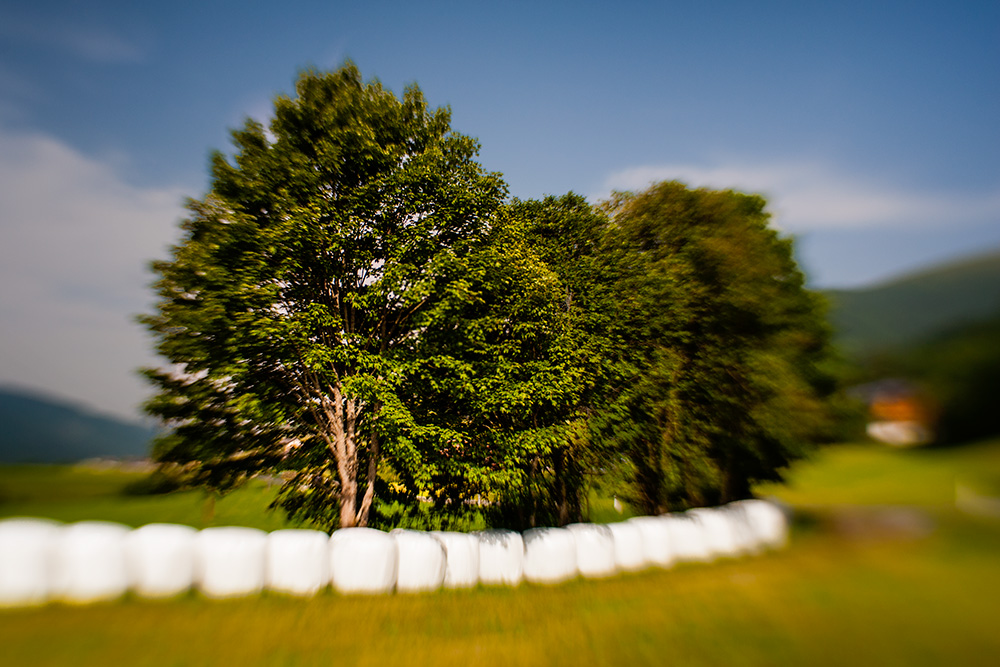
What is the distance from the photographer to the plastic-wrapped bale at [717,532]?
18781mm

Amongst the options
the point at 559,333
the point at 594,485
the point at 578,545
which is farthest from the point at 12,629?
the point at 594,485

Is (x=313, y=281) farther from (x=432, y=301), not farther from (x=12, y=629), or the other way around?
(x=12, y=629)

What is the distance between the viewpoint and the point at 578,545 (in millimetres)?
15539

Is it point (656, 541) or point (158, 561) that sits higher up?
point (158, 561)

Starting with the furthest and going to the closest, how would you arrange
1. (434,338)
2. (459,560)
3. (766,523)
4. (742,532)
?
(766,523) → (742,532) → (434,338) → (459,560)

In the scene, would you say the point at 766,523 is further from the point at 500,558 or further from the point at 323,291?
the point at 323,291

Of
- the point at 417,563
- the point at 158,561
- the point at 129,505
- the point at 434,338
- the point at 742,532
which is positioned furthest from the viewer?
the point at 129,505

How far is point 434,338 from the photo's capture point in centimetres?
1655

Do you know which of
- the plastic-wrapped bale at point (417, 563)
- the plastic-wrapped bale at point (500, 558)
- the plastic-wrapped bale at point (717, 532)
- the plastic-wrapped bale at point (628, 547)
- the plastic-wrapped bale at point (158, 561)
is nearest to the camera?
the plastic-wrapped bale at point (158, 561)

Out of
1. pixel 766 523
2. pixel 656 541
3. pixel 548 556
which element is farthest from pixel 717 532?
pixel 548 556

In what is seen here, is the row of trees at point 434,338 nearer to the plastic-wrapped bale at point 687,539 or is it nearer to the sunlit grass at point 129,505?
the plastic-wrapped bale at point 687,539

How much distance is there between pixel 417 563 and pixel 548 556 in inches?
175

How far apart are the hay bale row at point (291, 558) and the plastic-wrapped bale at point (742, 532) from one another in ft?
12.1

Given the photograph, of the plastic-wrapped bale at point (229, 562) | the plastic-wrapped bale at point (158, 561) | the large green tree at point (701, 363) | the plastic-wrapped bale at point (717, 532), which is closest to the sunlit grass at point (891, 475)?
the large green tree at point (701, 363)
